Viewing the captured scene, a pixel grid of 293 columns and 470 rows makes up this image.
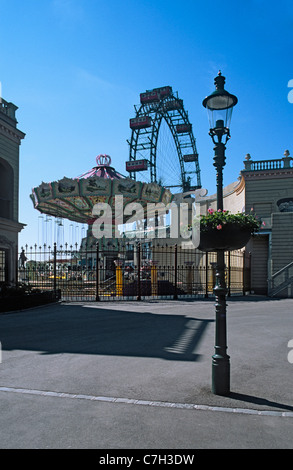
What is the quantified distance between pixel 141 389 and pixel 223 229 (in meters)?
2.54

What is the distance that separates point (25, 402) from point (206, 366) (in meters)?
3.10

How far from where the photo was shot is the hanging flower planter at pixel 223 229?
5324 mm

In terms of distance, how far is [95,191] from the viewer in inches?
1197

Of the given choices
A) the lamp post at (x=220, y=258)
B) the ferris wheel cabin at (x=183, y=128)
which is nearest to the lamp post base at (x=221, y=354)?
the lamp post at (x=220, y=258)

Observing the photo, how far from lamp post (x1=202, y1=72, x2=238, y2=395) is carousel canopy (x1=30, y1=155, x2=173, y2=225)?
25218mm

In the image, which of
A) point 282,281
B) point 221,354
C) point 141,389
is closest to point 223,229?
point 221,354

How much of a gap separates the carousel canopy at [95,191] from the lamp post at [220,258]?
2522 centimetres

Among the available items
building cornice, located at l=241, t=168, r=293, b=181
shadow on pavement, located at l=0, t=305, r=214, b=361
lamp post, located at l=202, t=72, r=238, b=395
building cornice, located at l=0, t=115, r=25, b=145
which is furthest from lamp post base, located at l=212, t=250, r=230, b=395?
building cornice, located at l=241, t=168, r=293, b=181

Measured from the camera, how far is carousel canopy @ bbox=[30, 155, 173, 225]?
30312mm

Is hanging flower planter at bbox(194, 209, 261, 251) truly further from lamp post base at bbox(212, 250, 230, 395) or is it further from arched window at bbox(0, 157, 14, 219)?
arched window at bbox(0, 157, 14, 219)

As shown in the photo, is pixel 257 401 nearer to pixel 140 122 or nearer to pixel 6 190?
pixel 6 190

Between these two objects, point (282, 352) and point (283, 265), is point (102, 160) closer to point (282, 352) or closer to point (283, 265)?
point (283, 265)
